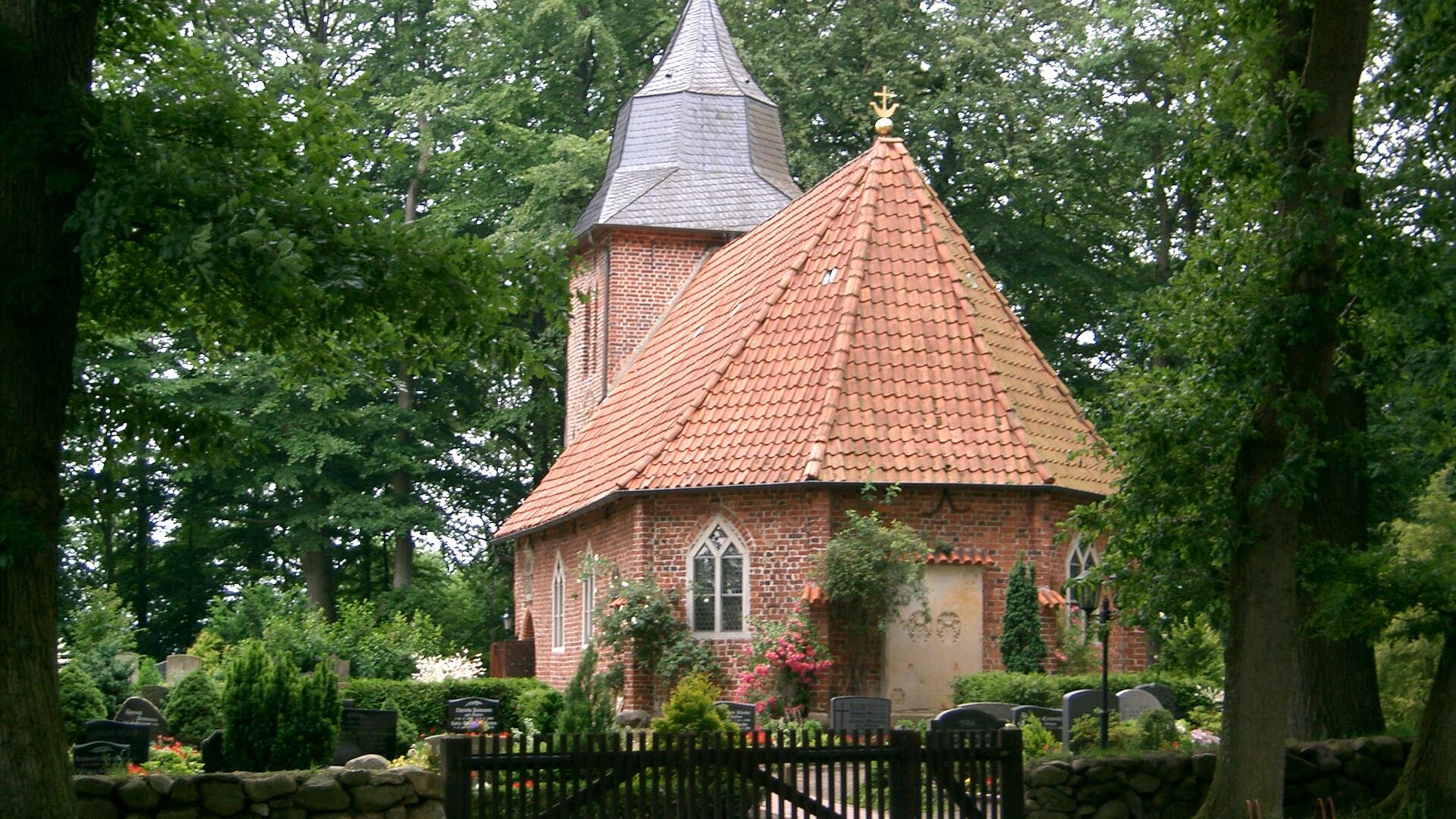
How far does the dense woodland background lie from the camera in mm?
10242

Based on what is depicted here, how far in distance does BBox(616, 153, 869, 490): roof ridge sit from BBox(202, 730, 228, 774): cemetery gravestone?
7.17 m

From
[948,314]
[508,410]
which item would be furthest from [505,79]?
[948,314]

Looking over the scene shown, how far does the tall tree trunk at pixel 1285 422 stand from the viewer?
1126 cm

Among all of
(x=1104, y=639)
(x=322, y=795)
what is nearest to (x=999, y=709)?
(x=1104, y=639)

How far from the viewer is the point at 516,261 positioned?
10438 millimetres

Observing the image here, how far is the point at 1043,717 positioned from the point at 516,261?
9.13 meters

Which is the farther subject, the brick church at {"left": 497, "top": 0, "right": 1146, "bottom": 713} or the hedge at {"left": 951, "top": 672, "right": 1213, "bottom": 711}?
the brick church at {"left": 497, "top": 0, "right": 1146, "bottom": 713}

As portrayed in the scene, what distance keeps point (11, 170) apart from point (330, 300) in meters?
1.87

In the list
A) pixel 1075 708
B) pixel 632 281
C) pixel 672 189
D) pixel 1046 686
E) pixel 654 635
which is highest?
pixel 672 189

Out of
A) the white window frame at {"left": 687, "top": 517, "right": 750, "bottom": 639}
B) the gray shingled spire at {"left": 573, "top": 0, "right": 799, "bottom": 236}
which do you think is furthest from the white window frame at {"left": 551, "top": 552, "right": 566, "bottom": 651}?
the gray shingled spire at {"left": 573, "top": 0, "right": 799, "bottom": 236}

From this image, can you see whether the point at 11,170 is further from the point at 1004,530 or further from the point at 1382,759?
the point at 1004,530

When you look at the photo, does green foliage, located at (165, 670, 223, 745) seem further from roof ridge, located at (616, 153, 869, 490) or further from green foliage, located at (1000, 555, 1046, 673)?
green foliage, located at (1000, 555, 1046, 673)

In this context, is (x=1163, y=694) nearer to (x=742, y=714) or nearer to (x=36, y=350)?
(x=742, y=714)

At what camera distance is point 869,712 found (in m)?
17.4
